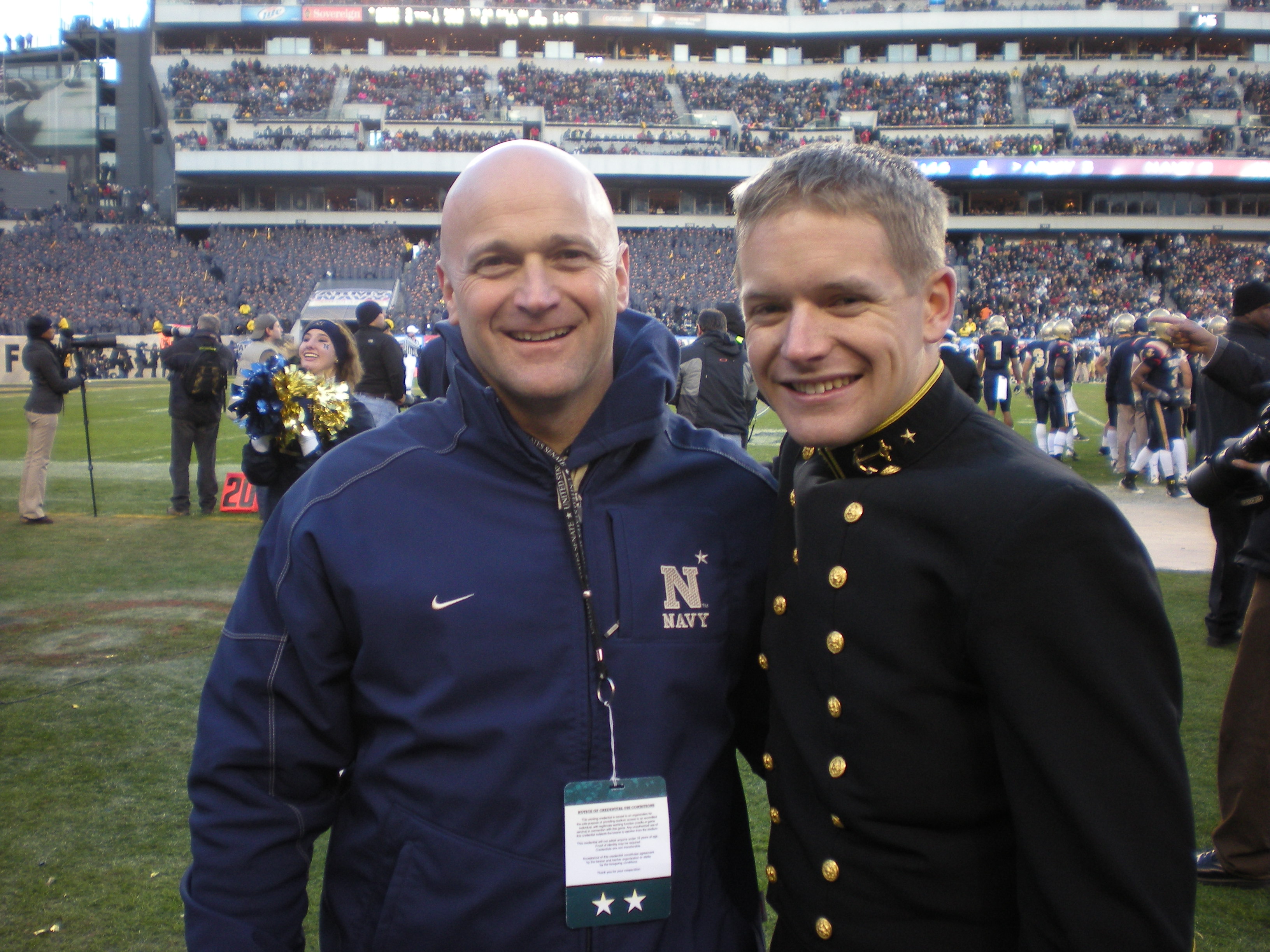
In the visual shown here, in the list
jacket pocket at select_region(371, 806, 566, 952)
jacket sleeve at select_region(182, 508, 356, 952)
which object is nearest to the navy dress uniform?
jacket pocket at select_region(371, 806, 566, 952)

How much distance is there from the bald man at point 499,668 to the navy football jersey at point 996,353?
14.9 meters

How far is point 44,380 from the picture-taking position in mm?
10188

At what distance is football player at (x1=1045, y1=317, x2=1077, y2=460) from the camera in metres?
13.2

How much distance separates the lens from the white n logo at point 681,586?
5.75ft

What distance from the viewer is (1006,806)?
1.48 m

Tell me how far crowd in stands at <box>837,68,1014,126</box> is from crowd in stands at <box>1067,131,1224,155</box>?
14.5 feet

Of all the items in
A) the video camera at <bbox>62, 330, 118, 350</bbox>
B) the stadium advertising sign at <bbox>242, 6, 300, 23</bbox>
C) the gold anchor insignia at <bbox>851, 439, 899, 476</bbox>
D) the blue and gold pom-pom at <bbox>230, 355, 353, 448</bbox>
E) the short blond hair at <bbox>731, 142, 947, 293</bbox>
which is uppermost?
the stadium advertising sign at <bbox>242, 6, 300, 23</bbox>

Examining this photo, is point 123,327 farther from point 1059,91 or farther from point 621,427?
point 1059,91

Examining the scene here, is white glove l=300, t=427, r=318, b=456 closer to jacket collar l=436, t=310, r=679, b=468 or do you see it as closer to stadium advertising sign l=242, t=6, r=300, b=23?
jacket collar l=436, t=310, r=679, b=468

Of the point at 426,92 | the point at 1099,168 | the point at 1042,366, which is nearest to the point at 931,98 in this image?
the point at 1099,168

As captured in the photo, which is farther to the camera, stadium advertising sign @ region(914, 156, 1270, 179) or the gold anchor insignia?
stadium advertising sign @ region(914, 156, 1270, 179)

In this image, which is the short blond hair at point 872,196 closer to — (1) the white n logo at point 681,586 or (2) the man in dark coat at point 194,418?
(1) the white n logo at point 681,586

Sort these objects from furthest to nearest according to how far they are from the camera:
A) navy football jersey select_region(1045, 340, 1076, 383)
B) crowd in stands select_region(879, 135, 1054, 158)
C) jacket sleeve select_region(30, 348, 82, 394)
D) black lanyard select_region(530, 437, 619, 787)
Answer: crowd in stands select_region(879, 135, 1054, 158)
navy football jersey select_region(1045, 340, 1076, 383)
jacket sleeve select_region(30, 348, 82, 394)
black lanyard select_region(530, 437, 619, 787)

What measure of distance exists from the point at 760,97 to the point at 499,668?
61521 millimetres
